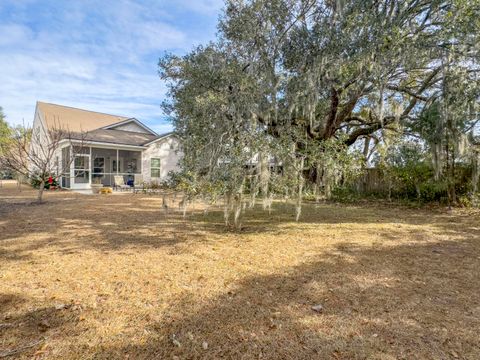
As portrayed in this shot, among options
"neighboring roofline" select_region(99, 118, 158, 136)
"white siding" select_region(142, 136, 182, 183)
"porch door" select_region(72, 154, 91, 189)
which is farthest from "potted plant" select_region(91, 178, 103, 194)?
"neighboring roofline" select_region(99, 118, 158, 136)

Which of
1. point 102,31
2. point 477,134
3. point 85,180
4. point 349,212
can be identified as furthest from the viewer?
point 85,180

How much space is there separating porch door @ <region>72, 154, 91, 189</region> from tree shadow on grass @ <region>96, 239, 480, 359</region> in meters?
16.2

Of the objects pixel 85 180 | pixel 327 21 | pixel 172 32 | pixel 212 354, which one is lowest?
pixel 212 354

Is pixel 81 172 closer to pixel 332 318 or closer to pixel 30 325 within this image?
pixel 30 325

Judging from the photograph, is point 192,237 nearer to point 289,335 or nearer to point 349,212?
point 289,335

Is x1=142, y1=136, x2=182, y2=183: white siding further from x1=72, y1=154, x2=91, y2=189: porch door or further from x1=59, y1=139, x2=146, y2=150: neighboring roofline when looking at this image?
x1=72, y1=154, x2=91, y2=189: porch door

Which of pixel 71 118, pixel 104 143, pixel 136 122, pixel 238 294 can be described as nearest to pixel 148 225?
pixel 238 294

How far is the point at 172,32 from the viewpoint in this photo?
964cm

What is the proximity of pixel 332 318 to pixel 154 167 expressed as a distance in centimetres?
1872

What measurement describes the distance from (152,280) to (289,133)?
3.83 m

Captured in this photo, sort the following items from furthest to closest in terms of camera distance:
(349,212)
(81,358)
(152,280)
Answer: (349,212), (152,280), (81,358)

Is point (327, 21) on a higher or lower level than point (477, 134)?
higher

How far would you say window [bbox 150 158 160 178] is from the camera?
19656mm

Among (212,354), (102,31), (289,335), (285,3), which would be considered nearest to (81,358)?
(212,354)
